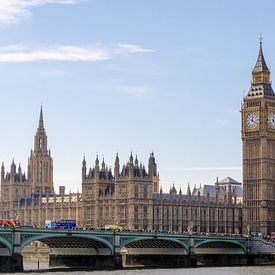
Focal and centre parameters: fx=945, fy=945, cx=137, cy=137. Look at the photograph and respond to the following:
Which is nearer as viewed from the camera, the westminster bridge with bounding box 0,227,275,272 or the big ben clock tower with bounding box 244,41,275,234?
the westminster bridge with bounding box 0,227,275,272

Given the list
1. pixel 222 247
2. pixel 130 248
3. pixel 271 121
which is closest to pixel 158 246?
pixel 130 248

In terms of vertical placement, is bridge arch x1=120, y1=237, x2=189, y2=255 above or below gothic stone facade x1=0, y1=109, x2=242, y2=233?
→ below

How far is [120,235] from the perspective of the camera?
114 metres

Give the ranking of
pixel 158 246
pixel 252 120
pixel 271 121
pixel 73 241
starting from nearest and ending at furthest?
pixel 73 241, pixel 158 246, pixel 271 121, pixel 252 120

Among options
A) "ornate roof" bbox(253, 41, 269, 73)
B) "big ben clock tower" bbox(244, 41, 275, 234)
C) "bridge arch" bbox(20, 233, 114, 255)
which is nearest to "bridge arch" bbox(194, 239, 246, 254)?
"bridge arch" bbox(20, 233, 114, 255)

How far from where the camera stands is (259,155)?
175m

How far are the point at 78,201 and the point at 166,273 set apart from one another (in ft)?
266

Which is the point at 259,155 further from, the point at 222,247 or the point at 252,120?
the point at 222,247

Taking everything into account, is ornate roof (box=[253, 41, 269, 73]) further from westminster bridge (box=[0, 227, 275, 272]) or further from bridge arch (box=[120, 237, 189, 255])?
bridge arch (box=[120, 237, 189, 255])

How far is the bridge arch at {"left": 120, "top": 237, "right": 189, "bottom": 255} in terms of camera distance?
12088cm

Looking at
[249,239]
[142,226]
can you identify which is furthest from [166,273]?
[142,226]

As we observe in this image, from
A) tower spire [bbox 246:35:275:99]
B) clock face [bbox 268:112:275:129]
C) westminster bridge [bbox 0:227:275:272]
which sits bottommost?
westminster bridge [bbox 0:227:275:272]

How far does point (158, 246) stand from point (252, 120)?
57.4 m

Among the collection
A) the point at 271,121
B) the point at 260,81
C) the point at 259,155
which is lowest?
the point at 259,155
